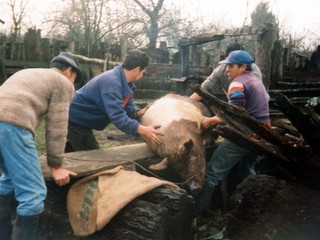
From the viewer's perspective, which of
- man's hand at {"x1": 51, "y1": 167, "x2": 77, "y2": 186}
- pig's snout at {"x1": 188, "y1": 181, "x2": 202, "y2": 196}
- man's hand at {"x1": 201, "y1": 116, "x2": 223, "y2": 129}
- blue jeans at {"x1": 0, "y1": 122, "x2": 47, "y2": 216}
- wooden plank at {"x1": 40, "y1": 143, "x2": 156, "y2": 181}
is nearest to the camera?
blue jeans at {"x1": 0, "y1": 122, "x2": 47, "y2": 216}

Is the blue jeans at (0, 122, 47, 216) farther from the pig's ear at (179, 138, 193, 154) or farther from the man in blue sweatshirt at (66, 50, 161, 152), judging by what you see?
the pig's ear at (179, 138, 193, 154)

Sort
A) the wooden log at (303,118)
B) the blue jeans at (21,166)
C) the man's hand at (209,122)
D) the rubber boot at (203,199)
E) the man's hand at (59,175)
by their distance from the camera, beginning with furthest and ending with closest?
the man's hand at (209,122), the rubber boot at (203,199), the man's hand at (59,175), the blue jeans at (21,166), the wooden log at (303,118)

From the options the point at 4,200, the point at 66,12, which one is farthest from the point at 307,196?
the point at 66,12

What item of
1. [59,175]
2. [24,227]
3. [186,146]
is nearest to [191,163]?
[186,146]

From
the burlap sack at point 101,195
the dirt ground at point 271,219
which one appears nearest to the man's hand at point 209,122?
the dirt ground at point 271,219

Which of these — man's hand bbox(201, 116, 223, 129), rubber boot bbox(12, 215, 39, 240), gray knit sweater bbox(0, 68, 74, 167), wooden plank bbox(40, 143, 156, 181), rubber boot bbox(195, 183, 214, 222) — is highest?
gray knit sweater bbox(0, 68, 74, 167)

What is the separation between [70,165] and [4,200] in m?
0.68

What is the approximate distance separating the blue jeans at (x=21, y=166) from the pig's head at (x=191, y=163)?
170 cm

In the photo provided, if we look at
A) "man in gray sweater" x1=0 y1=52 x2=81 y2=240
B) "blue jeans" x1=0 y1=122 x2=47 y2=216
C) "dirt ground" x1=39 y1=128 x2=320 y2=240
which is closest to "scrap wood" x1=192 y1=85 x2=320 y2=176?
"dirt ground" x1=39 y1=128 x2=320 y2=240

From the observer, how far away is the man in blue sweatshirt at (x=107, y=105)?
13.6ft

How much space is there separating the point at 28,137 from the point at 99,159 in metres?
1.11

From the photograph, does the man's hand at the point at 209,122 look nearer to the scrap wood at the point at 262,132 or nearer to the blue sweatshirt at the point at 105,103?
the blue sweatshirt at the point at 105,103

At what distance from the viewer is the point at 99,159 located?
4023mm

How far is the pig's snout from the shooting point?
3.94 meters
